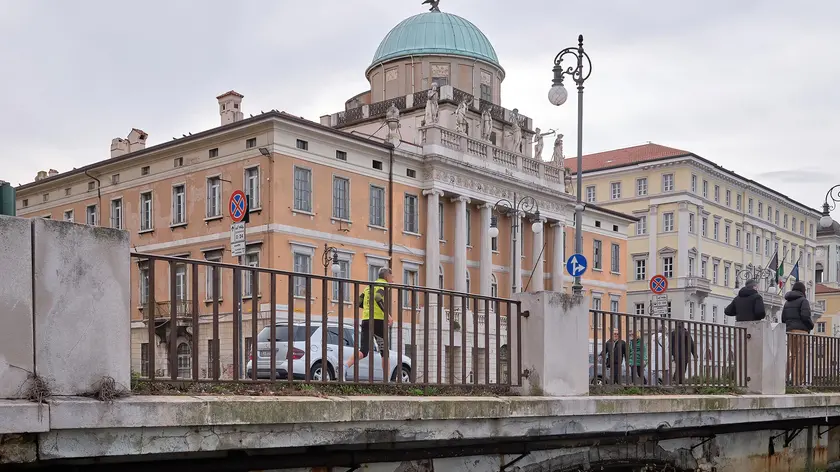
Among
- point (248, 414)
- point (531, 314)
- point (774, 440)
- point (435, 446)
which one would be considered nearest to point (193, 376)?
point (248, 414)

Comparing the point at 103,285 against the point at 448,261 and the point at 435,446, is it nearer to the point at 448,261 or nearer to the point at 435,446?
the point at 435,446

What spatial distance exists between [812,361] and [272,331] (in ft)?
37.4

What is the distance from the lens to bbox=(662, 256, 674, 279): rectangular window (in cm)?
8450

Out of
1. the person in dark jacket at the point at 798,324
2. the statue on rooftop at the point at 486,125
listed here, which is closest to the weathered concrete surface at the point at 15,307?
the person in dark jacket at the point at 798,324

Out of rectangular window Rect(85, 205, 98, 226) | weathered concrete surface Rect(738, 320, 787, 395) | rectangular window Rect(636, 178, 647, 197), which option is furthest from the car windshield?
rectangular window Rect(636, 178, 647, 197)

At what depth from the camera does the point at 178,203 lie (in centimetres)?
4925

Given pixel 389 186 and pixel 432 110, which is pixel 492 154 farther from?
pixel 389 186

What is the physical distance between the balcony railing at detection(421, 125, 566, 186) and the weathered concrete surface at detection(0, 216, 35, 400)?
1918 inches

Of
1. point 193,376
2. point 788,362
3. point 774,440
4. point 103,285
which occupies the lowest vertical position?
point 774,440

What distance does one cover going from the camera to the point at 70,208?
5512cm

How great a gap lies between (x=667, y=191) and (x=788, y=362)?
2785 inches

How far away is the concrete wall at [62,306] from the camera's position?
19.1ft

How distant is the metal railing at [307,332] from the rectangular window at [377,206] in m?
40.9

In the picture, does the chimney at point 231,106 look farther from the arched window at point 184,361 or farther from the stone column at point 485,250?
the arched window at point 184,361
